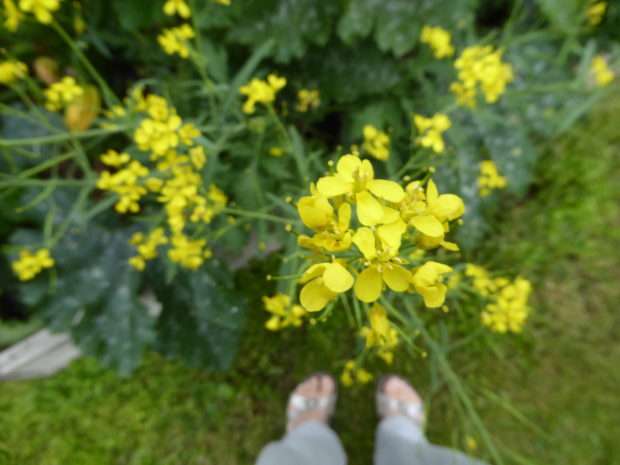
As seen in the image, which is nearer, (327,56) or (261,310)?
(327,56)

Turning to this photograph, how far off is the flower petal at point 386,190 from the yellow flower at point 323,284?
146 millimetres

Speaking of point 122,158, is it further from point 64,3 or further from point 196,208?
point 64,3

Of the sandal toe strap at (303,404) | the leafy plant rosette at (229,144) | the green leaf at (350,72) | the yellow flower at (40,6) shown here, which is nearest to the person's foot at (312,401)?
the sandal toe strap at (303,404)

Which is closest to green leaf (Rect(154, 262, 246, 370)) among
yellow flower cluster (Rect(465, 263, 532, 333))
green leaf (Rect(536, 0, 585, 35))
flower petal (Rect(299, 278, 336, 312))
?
yellow flower cluster (Rect(465, 263, 532, 333))

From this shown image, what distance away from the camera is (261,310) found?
2.24 m

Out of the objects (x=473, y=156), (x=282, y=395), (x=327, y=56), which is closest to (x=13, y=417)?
(x=282, y=395)

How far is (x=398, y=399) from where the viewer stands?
2.44m

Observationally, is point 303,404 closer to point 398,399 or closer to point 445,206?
point 398,399

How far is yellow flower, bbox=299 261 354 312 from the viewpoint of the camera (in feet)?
2.40

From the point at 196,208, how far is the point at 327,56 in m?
1.18

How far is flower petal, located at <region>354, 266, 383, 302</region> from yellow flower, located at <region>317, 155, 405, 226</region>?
90mm

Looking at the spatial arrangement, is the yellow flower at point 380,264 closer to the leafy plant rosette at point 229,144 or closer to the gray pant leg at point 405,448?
the leafy plant rosette at point 229,144

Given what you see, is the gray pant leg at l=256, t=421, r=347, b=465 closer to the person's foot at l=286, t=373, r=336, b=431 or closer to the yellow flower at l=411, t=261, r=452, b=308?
the person's foot at l=286, t=373, r=336, b=431

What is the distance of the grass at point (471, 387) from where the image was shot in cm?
234
